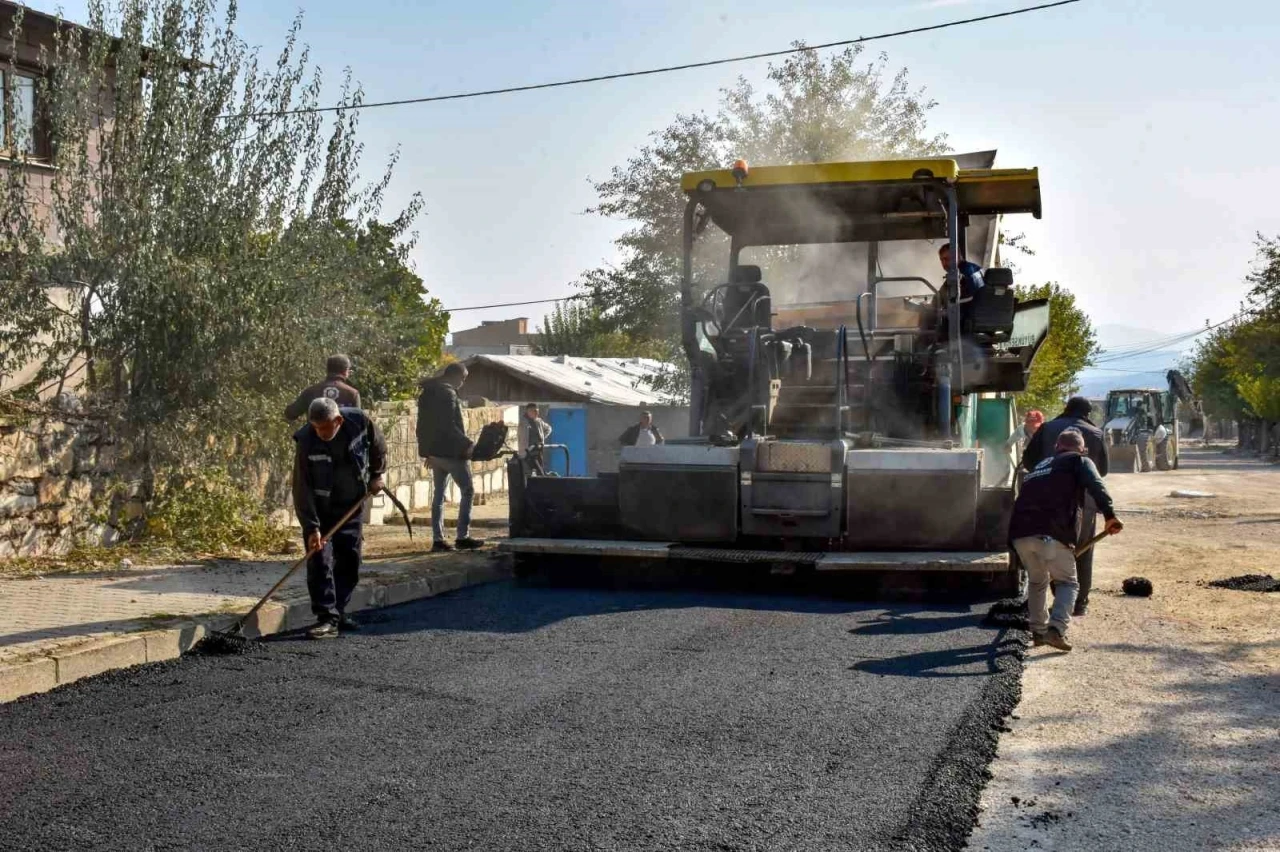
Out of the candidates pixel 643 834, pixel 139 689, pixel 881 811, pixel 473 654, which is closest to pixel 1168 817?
pixel 881 811

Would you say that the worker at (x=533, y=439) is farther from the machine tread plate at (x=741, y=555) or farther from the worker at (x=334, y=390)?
the machine tread plate at (x=741, y=555)

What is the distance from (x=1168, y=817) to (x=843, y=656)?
8.91 ft

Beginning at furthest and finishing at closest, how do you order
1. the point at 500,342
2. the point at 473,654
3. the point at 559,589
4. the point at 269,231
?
the point at 500,342, the point at 269,231, the point at 559,589, the point at 473,654

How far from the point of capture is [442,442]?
456 inches

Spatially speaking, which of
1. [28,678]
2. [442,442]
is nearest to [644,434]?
[442,442]

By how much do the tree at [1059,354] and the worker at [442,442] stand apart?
1747 centimetres

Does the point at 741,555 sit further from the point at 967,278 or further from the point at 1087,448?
the point at 967,278

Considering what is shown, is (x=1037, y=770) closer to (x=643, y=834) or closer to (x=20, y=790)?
(x=643, y=834)

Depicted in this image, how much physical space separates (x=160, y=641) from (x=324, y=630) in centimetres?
92

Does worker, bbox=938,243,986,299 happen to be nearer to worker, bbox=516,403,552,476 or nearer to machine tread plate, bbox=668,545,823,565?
machine tread plate, bbox=668,545,823,565

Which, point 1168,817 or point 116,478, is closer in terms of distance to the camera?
point 1168,817

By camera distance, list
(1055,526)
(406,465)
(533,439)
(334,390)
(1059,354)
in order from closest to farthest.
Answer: (1055,526) → (334,390) → (533,439) → (406,465) → (1059,354)

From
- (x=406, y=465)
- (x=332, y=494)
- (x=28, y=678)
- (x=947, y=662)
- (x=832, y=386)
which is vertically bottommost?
(x=947, y=662)

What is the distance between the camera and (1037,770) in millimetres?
5090
